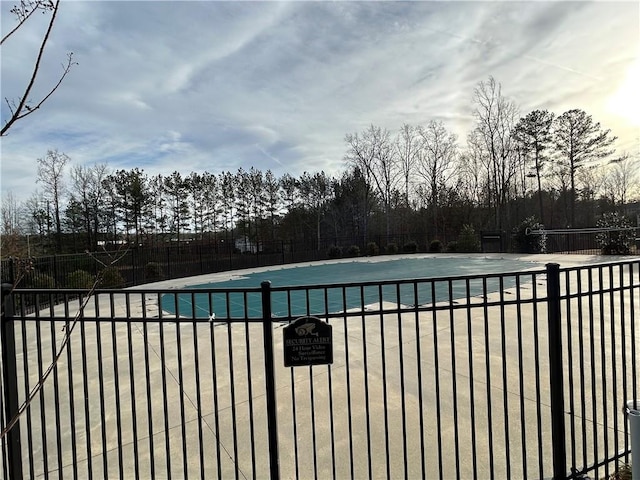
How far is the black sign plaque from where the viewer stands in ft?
6.96

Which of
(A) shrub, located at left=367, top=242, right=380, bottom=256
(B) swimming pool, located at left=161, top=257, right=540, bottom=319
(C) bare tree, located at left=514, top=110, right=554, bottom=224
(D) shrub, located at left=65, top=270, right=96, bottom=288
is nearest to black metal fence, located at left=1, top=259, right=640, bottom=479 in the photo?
(B) swimming pool, located at left=161, top=257, right=540, bottom=319

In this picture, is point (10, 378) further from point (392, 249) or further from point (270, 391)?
point (392, 249)

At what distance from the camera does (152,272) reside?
1466cm

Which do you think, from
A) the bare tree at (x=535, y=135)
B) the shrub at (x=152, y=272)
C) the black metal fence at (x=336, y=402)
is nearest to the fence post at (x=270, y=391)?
the black metal fence at (x=336, y=402)

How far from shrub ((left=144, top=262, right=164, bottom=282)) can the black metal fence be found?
30.9 ft

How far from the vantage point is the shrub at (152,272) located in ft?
47.6

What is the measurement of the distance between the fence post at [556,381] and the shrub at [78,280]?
39.1ft

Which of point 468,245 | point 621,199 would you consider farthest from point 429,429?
point 621,199

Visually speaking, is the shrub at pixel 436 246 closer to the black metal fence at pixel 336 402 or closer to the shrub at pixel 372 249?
the shrub at pixel 372 249

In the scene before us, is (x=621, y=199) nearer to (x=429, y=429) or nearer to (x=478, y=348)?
(x=478, y=348)

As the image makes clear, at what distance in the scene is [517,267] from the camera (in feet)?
44.8

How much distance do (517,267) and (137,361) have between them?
44.3 ft

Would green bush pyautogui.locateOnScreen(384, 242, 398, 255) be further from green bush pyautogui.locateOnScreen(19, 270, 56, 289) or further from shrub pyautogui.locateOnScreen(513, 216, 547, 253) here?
green bush pyautogui.locateOnScreen(19, 270, 56, 289)

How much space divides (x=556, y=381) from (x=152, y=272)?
593 inches
